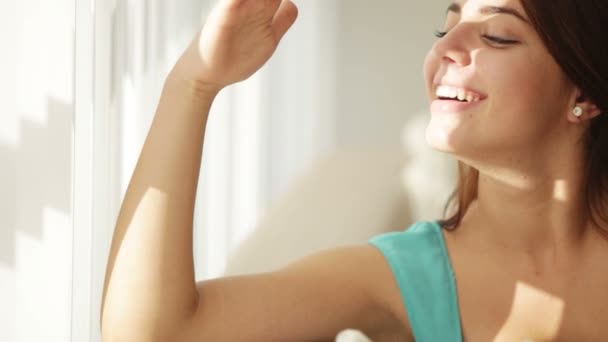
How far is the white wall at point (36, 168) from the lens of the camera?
120 cm

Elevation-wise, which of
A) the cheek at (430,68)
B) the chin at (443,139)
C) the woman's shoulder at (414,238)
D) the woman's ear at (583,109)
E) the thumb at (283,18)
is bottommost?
the woman's shoulder at (414,238)

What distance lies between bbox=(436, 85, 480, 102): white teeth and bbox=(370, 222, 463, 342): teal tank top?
0.28 metres

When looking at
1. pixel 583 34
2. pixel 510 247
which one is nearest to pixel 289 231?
pixel 510 247

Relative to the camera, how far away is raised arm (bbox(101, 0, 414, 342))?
125 cm

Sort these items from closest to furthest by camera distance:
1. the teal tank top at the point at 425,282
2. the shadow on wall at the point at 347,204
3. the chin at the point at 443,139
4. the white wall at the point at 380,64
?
the chin at the point at 443,139 < the teal tank top at the point at 425,282 < the shadow on wall at the point at 347,204 < the white wall at the point at 380,64

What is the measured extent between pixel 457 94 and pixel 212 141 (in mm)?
663

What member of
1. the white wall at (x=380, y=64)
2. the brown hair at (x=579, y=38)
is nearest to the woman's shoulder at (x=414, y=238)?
the brown hair at (x=579, y=38)

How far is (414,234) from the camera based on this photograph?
1.58 m

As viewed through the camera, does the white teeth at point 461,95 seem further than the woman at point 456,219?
Yes

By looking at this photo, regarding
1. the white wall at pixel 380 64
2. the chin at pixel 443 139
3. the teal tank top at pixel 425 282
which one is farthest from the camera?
the white wall at pixel 380 64

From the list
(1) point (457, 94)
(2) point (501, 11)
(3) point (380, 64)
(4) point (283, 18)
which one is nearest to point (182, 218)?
(4) point (283, 18)

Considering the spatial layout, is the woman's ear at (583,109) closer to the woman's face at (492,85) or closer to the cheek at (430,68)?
the woman's face at (492,85)

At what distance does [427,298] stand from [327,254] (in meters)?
0.19

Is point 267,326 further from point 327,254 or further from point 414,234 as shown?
point 414,234
